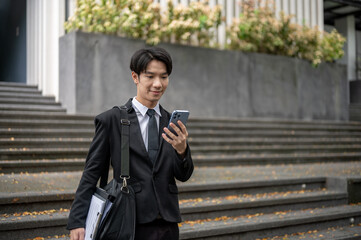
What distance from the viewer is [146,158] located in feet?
6.77

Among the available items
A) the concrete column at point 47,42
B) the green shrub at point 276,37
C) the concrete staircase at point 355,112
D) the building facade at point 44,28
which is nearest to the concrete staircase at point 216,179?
the concrete column at point 47,42

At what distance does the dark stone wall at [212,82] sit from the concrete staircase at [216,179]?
0.78 meters

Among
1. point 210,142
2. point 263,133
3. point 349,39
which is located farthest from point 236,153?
point 349,39

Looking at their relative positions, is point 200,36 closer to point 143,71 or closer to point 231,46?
point 231,46

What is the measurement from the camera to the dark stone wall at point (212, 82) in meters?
8.45

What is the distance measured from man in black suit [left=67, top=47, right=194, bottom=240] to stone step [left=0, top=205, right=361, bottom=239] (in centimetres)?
211

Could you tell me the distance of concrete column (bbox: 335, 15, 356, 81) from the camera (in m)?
17.9

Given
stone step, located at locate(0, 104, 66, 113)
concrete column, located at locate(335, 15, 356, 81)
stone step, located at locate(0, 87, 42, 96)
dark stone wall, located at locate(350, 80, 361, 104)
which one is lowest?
stone step, located at locate(0, 104, 66, 113)

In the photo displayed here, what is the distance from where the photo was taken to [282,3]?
41.1 feet

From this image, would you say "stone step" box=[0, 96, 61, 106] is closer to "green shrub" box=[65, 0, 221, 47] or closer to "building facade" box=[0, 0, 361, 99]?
"building facade" box=[0, 0, 361, 99]

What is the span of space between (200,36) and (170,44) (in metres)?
1.12

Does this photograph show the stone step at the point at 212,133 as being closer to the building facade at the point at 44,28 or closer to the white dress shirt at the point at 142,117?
the building facade at the point at 44,28

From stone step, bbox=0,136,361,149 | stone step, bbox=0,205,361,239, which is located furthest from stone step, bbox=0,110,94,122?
stone step, bbox=0,205,361,239

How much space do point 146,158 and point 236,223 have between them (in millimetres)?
2908
